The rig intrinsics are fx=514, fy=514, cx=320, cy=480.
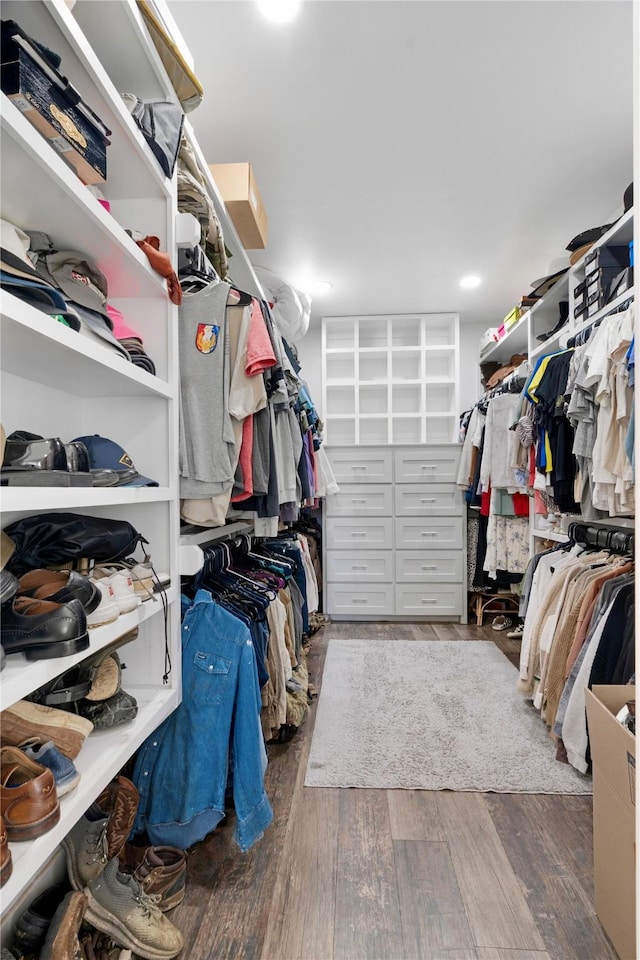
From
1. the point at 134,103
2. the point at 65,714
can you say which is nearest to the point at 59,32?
the point at 134,103

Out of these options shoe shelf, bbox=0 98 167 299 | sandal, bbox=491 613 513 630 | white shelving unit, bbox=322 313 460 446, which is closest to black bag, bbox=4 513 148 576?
shoe shelf, bbox=0 98 167 299

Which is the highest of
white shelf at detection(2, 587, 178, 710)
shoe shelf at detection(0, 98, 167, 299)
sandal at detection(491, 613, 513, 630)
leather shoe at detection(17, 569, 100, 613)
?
shoe shelf at detection(0, 98, 167, 299)

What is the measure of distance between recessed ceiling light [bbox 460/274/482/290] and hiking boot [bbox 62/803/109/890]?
3.45 m

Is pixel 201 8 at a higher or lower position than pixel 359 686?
higher

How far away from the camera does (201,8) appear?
151 centimetres

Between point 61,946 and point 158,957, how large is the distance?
1.02ft

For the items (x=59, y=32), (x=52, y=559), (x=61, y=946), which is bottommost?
(x=61, y=946)

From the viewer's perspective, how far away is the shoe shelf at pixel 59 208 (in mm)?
726

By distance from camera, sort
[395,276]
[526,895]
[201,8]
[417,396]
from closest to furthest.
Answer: [526,895]
[201,8]
[395,276]
[417,396]

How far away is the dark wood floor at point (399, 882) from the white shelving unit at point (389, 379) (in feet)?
9.47

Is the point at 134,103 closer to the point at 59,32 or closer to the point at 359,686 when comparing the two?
the point at 59,32

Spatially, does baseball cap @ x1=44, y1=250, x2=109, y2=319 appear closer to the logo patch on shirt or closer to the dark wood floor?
the logo patch on shirt

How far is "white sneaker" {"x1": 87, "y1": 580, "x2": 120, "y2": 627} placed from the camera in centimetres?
91

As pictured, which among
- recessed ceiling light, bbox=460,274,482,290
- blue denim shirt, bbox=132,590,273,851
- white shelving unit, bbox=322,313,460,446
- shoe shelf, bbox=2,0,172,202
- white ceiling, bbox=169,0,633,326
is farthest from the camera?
white shelving unit, bbox=322,313,460,446
